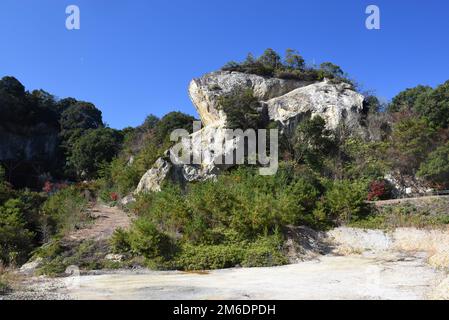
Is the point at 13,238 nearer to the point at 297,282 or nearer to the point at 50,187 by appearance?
the point at 297,282

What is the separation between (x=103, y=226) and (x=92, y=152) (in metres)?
19.8

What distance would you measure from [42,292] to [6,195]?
843 centimetres

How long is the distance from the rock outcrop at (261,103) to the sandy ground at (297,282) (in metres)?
11.5

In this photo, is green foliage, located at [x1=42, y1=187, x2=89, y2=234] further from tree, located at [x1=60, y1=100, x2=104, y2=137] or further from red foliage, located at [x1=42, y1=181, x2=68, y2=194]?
tree, located at [x1=60, y1=100, x2=104, y2=137]

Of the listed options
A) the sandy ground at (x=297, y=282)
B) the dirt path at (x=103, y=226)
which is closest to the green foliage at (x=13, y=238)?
the dirt path at (x=103, y=226)

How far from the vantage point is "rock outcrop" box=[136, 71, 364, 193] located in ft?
71.0

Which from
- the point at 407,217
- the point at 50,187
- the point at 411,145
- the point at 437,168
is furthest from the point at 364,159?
the point at 50,187

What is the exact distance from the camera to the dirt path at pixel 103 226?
1218cm

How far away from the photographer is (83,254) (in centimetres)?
1069

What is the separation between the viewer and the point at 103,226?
13891 mm

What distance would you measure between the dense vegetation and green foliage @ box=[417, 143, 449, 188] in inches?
1.8

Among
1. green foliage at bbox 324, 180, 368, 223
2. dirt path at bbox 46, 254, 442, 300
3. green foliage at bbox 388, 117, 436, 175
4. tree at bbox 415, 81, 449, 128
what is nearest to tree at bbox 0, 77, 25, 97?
green foliage at bbox 324, 180, 368, 223

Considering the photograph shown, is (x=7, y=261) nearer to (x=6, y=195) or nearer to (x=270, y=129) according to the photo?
(x=6, y=195)
